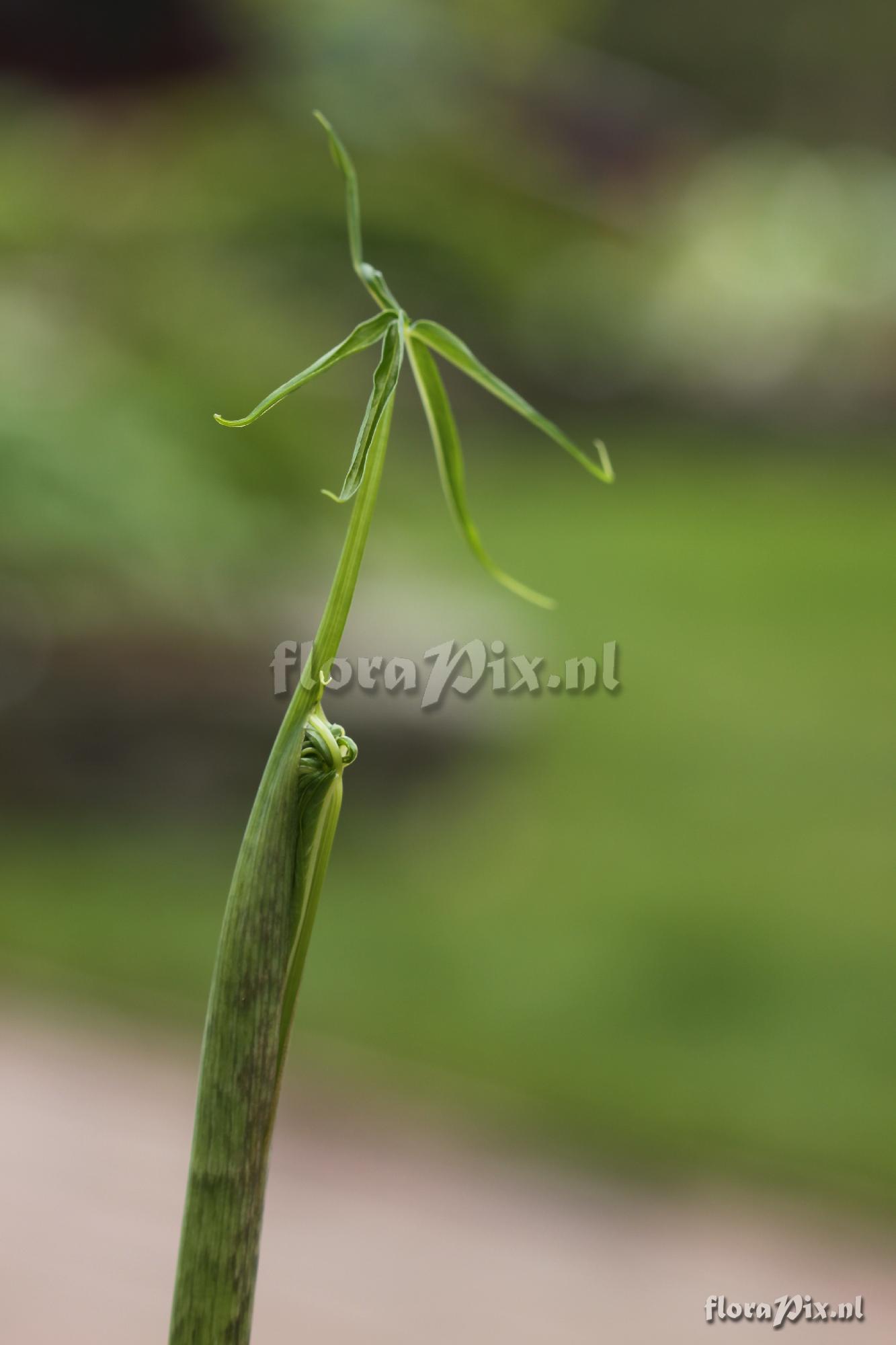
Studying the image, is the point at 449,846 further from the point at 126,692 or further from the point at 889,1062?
the point at 889,1062

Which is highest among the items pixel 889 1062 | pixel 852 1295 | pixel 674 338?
pixel 674 338

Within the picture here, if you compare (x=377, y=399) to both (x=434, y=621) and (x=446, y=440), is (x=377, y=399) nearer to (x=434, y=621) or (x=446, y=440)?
(x=446, y=440)

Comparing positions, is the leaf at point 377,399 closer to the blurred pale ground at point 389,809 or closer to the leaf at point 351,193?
the leaf at point 351,193

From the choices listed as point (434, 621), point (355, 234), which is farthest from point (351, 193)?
point (434, 621)

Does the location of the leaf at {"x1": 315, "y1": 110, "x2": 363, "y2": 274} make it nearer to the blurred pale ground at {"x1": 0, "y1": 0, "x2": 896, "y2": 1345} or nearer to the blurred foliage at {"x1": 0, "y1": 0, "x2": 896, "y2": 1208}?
the blurred pale ground at {"x1": 0, "y1": 0, "x2": 896, "y2": 1345}

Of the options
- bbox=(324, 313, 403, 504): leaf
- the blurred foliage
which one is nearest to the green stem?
bbox=(324, 313, 403, 504): leaf

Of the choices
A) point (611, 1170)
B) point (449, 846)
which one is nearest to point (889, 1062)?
point (611, 1170)

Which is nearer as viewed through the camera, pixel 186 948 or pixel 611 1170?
pixel 611 1170
